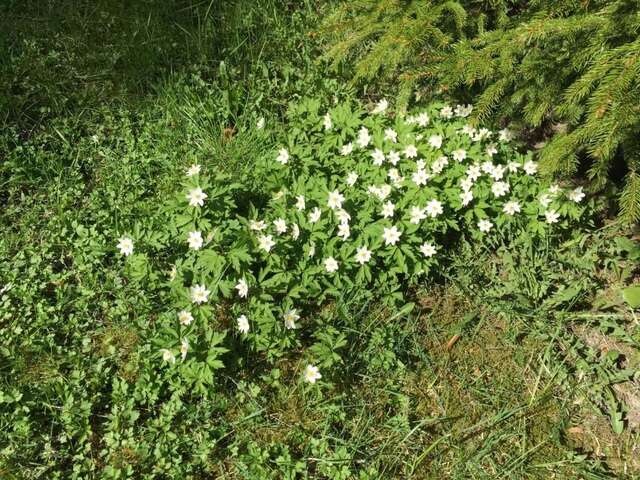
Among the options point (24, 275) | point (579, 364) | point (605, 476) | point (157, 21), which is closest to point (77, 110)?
point (157, 21)

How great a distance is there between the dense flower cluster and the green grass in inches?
7.8

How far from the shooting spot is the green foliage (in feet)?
7.35

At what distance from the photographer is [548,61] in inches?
100.0

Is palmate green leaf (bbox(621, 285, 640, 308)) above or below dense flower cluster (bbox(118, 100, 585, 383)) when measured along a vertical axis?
below

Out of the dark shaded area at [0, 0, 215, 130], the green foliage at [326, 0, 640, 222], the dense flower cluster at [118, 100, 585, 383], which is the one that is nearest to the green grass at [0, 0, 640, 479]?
the dark shaded area at [0, 0, 215, 130]

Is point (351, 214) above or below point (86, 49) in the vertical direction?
below

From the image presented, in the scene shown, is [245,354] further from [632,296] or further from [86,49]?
[86,49]

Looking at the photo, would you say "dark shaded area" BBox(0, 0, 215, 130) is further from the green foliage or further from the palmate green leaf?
the palmate green leaf

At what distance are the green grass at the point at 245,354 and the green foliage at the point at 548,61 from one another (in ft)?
2.25

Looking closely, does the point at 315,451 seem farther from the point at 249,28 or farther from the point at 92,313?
the point at 249,28

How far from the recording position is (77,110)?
150 inches

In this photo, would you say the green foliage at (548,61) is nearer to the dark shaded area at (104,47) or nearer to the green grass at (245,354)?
the green grass at (245,354)

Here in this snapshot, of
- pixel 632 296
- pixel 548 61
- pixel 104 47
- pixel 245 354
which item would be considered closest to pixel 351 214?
pixel 245 354

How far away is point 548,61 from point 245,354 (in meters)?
1.92
